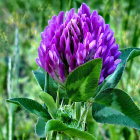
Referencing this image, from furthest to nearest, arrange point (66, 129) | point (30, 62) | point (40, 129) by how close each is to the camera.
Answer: point (30, 62), point (40, 129), point (66, 129)

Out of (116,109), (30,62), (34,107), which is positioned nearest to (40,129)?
(34,107)

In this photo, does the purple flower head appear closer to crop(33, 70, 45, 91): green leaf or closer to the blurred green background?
crop(33, 70, 45, 91): green leaf

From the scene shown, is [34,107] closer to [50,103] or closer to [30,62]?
[50,103]

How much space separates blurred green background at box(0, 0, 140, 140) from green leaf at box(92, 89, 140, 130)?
0.39 ft

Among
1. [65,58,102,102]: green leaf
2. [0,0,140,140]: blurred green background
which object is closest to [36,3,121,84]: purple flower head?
[65,58,102,102]: green leaf

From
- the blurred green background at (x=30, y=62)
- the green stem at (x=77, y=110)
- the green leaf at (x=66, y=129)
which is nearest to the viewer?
the green leaf at (x=66, y=129)

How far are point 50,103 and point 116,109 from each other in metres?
0.16

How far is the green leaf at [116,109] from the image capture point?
2.33 feet

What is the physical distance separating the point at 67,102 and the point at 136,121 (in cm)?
18

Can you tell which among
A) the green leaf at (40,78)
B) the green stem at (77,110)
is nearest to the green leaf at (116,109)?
the green stem at (77,110)

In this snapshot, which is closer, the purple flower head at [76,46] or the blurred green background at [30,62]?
the purple flower head at [76,46]

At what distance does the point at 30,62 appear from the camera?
2.05 m

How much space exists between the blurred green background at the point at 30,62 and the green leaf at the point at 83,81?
206 mm

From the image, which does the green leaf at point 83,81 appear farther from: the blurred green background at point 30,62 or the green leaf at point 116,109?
the blurred green background at point 30,62
